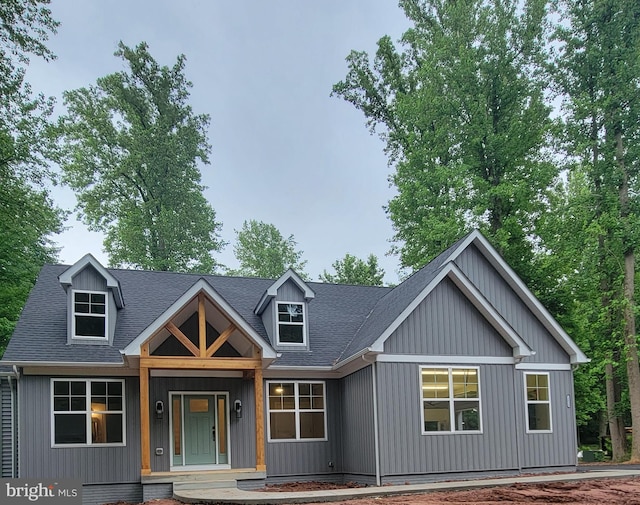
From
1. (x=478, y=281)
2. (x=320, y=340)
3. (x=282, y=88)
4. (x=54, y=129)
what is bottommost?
(x=320, y=340)

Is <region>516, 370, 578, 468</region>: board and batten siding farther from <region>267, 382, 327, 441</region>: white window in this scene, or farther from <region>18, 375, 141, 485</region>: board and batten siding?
<region>18, 375, 141, 485</region>: board and batten siding

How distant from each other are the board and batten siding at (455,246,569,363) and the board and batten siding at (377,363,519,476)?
1.57m

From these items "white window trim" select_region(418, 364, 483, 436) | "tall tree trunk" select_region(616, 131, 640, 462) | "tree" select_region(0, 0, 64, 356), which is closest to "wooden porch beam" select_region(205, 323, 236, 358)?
"white window trim" select_region(418, 364, 483, 436)

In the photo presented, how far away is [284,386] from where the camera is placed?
16812 millimetres

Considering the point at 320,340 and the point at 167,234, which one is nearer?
the point at 320,340

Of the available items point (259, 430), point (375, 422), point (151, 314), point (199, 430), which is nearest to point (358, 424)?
point (375, 422)

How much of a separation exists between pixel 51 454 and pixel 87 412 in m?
1.10

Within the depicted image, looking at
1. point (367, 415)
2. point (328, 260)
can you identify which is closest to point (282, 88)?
point (328, 260)

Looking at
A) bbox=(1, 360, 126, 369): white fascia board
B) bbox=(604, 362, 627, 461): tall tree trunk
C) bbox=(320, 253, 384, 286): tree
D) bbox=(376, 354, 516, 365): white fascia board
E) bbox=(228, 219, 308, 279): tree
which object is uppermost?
bbox=(228, 219, 308, 279): tree

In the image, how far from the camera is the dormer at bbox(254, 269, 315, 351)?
17.4 metres

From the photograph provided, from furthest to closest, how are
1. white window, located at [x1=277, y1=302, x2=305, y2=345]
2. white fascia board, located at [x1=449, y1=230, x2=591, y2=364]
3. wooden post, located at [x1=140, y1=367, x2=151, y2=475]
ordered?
white window, located at [x1=277, y1=302, x2=305, y2=345]
white fascia board, located at [x1=449, y1=230, x2=591, y2=364]
wooden post, located at [x1=140, y1=367, x2=151, y2=475]

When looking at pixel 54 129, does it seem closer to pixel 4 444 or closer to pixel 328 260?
pixel 4 444

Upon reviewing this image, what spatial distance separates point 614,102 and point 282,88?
2264 cm

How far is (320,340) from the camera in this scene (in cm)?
1797
